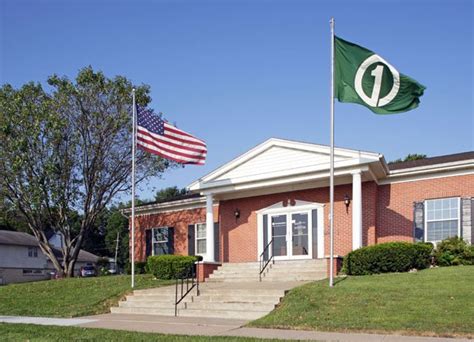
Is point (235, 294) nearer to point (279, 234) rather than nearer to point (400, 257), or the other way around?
point (400, 257)

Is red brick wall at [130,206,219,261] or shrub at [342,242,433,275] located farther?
red brick wall at [130,206,219,261]

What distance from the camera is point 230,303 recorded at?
46.8 feet

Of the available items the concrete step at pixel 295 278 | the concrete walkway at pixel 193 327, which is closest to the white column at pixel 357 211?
the concrete step at pixel 295 278

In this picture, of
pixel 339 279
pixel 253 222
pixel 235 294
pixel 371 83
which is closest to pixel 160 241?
pixel 253 222

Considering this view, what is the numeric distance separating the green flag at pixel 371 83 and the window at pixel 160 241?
14771mm

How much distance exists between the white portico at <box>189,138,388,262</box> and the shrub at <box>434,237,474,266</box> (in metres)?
2.52

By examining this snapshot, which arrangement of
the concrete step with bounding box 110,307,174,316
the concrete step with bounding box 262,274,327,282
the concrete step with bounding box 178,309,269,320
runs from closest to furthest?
the concrete step with bounding box 178,309,269,320, the concrete step with bounding box 110,307,174,316, the concrete step with bounding box 262,274,327,282

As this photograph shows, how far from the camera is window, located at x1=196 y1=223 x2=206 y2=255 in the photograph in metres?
25.1

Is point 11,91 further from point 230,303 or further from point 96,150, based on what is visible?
point 230,303

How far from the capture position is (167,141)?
1902 centimetres

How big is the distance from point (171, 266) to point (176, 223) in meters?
5.84

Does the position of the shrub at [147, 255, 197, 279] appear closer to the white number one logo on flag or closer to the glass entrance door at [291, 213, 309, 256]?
the glass entrance door at [291, 213, 309, 256]

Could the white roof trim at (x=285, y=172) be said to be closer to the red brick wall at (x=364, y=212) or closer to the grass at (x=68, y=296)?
the red brick wall at (x=364, y=212)

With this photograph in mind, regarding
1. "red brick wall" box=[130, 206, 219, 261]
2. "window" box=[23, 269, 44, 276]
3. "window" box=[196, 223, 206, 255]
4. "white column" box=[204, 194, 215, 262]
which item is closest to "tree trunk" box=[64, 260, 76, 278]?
"red brick wall" box=[130, 206, 219, 261]
